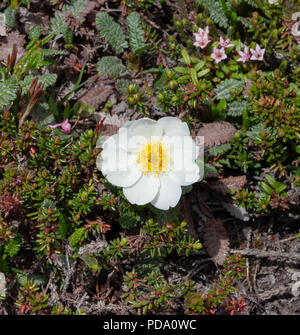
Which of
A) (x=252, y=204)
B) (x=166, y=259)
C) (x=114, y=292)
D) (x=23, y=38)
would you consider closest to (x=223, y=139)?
(x=252, y=204)

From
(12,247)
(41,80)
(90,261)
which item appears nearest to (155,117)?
(41,80)

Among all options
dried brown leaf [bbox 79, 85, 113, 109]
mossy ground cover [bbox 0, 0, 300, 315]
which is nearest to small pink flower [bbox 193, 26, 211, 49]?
mossy ground cover [bbox 0, 0, 300, 315]

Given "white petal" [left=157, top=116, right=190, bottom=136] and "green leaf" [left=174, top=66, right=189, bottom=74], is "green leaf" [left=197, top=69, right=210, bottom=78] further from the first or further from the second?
"white petal" [left=157, top=116, right=190, bottom=136]

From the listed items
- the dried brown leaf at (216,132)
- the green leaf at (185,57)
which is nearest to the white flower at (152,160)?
the dried brown leaf at (216,132)

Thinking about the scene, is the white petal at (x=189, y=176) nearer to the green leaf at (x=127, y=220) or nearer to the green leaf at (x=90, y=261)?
the green leaf at (x=127, y=220)

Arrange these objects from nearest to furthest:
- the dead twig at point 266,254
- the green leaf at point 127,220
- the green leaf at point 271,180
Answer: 1. the green leaf at point 127,220
2. the dead twig at point 266,254
3. the green leaf at point 271,180

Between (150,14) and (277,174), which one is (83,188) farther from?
(150,14)
